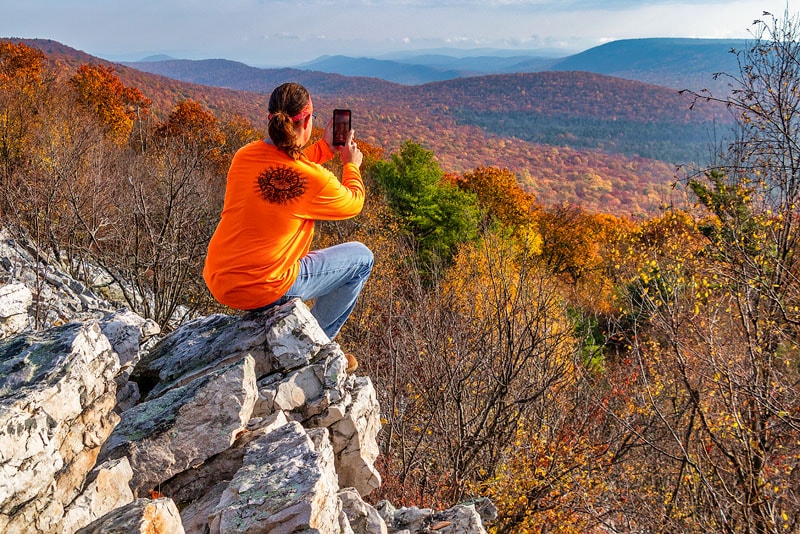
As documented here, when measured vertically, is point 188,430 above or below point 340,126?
below

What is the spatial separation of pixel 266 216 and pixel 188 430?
154 cm

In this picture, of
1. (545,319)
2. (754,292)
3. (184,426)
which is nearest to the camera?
(184,426)

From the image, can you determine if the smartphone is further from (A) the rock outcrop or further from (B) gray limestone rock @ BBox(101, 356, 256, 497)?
(B) gray limestone rock @ BBox(101, 356, 256, 497)

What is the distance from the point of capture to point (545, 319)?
25.6 feet

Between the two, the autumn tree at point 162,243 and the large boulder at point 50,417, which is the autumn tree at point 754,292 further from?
the autumn tree at point 162,243

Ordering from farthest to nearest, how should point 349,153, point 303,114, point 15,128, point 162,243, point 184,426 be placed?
point 15,128 → point 162,243 → point 349,153 → point 303,114 → point 184,426

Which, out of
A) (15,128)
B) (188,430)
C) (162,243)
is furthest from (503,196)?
(188,430)

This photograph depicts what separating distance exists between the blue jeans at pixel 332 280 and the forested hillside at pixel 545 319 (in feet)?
9.56

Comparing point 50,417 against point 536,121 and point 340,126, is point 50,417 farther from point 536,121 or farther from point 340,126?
point 536,121

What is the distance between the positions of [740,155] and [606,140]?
153 m

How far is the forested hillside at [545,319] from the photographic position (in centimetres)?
755

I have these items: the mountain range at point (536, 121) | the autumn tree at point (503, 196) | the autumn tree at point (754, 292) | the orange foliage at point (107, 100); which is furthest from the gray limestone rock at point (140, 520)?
the mountain range at point (536, 121)

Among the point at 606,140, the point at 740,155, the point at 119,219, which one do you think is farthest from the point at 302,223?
the point at 606,140

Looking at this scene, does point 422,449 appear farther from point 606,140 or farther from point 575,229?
point 606,140
